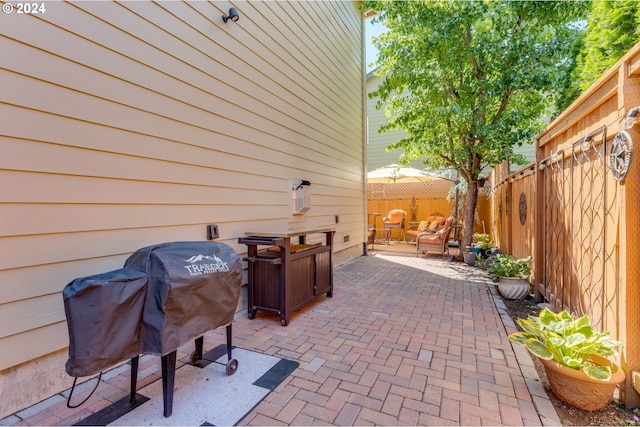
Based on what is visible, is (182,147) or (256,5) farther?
(256,5)

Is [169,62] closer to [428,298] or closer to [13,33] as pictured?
[13,33]

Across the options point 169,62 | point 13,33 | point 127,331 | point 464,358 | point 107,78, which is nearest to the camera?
point 127,331

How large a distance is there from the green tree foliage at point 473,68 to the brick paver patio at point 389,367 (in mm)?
3250

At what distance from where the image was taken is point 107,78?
217 cm

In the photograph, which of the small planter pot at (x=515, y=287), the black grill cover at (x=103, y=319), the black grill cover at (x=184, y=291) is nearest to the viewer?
the black grill cover at (x=103, y=319)

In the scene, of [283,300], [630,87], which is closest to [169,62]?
[283,300]

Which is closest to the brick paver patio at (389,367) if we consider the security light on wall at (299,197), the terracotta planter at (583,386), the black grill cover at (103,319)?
the terracotta planter at (583,386)

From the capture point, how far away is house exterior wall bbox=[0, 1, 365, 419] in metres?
1.76

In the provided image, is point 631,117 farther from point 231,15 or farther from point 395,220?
point 395,220

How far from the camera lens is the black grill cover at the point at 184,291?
1621 millimetres

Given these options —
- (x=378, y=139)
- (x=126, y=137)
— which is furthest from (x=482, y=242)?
(x=126, y=137)

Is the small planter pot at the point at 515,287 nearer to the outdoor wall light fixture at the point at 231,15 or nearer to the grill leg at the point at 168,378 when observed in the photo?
the grill leg at the point at 168,378

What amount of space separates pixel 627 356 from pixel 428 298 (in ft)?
7.67

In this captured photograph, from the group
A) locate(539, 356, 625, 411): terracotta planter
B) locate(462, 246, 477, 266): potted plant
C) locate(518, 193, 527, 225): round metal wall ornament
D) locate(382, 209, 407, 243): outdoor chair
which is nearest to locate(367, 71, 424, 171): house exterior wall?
locate(382, 209, 407, 243): outdoor chair
